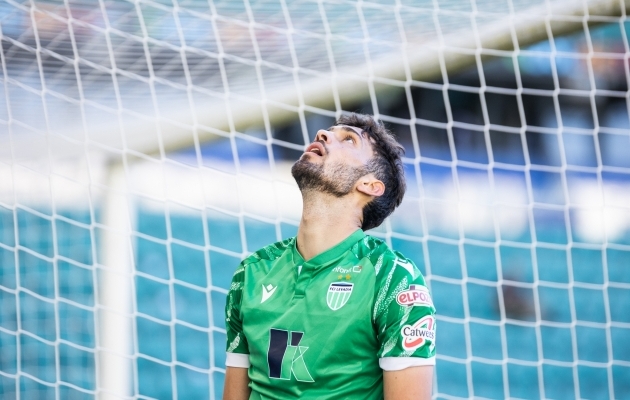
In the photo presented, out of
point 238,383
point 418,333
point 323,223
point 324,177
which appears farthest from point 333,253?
point 238,383

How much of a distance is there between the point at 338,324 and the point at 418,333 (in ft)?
0.59

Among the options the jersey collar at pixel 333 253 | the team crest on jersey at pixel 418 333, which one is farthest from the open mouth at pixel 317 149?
the team crest on jersey at pixel 418 333

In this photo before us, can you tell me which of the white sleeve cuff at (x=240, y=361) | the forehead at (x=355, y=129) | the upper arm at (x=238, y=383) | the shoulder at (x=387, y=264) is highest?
the forehead at (x=355, y=129)

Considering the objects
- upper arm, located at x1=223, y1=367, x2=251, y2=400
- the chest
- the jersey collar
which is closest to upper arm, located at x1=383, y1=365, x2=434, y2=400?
the chest

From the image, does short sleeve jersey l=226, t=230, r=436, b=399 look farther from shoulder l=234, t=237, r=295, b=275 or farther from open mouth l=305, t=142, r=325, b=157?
open mouth l=305, t=142, r=325, b=157

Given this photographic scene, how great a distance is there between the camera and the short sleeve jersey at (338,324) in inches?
62.2

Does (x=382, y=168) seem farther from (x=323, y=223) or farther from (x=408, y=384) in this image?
(x=408, y=384)

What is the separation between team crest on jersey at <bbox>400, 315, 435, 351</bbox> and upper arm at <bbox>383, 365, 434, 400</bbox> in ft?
0.17

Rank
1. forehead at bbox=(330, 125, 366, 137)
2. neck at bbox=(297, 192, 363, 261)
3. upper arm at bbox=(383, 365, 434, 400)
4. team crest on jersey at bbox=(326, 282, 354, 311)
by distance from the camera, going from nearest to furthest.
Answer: upper arm at bbox=(383, 365, 434, 400) < team crest on jersey at bbox=(326, 282, 354, 311) < neck at bbox=(297, 192, 363, 261) < forehead at bbox=(330, 125, 366, 137)

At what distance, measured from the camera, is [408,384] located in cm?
154

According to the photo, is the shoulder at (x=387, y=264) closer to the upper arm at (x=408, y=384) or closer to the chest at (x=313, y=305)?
the chest at (x=313, y=305)

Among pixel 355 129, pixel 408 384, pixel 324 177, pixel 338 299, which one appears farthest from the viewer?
pixel 355 129

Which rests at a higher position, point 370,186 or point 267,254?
point 370,186

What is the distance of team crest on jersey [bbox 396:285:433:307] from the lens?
1585mm
